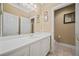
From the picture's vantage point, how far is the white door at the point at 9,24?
1191 mm

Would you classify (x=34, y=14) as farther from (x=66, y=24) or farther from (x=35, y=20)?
(x=66, y=24)

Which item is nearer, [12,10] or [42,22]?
[12,10]

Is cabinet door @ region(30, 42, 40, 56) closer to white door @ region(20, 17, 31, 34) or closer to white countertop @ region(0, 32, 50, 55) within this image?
white countertop @ region(0, 32, 50, 55)

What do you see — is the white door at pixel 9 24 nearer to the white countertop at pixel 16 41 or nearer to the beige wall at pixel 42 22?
the white countertop at pixel 16 41

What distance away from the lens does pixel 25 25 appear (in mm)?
1468

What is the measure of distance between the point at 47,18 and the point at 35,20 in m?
0.42

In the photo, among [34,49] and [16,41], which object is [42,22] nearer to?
[34,49]

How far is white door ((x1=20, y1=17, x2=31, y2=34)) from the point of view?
1418 mm

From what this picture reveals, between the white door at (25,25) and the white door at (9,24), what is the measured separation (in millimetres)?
96

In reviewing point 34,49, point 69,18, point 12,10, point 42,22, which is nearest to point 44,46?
point 42,22

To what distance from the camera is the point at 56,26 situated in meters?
2.11

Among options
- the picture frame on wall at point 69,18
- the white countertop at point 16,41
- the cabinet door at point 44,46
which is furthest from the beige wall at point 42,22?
the picture frame on wall at point 69,18

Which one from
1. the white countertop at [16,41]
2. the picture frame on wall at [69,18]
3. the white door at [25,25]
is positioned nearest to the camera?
the white countertop at [16,41]

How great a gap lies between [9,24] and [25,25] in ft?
0.95
